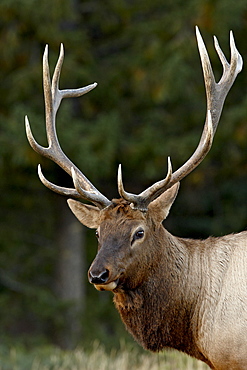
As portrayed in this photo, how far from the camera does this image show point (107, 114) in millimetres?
13297

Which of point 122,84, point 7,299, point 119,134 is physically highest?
point 122,84

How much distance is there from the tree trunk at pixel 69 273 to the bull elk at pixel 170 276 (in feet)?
26.6

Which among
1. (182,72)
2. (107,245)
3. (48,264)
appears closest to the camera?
(107,245)

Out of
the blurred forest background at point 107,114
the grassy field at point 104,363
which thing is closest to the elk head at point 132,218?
the grassy field at point 104,363

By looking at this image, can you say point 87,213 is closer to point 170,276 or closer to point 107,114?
point 170,276

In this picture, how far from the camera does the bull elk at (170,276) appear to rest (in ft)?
18.5

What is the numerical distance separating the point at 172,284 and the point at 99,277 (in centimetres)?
79

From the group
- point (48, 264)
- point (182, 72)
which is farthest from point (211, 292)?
point (48, 264)

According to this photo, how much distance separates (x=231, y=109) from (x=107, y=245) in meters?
7.70

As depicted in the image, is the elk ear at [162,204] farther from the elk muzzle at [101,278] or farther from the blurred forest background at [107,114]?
the blurred forest background at [107,114]

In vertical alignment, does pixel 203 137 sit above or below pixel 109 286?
above

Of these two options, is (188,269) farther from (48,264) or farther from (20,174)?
(48,264)

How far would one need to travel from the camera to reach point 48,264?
1706 centimetres

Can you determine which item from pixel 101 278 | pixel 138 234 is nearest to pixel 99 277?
pixel 101 278
